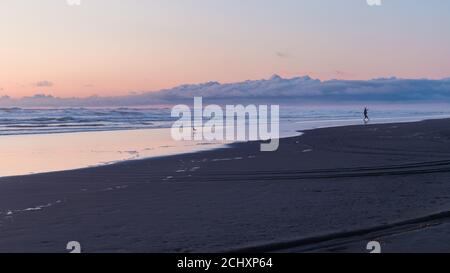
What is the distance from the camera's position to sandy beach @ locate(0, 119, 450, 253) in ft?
23.8

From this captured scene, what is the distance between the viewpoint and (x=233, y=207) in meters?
9.73

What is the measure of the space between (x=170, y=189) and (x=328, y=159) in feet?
25.6

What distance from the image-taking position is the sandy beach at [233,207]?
7242 millimetres
